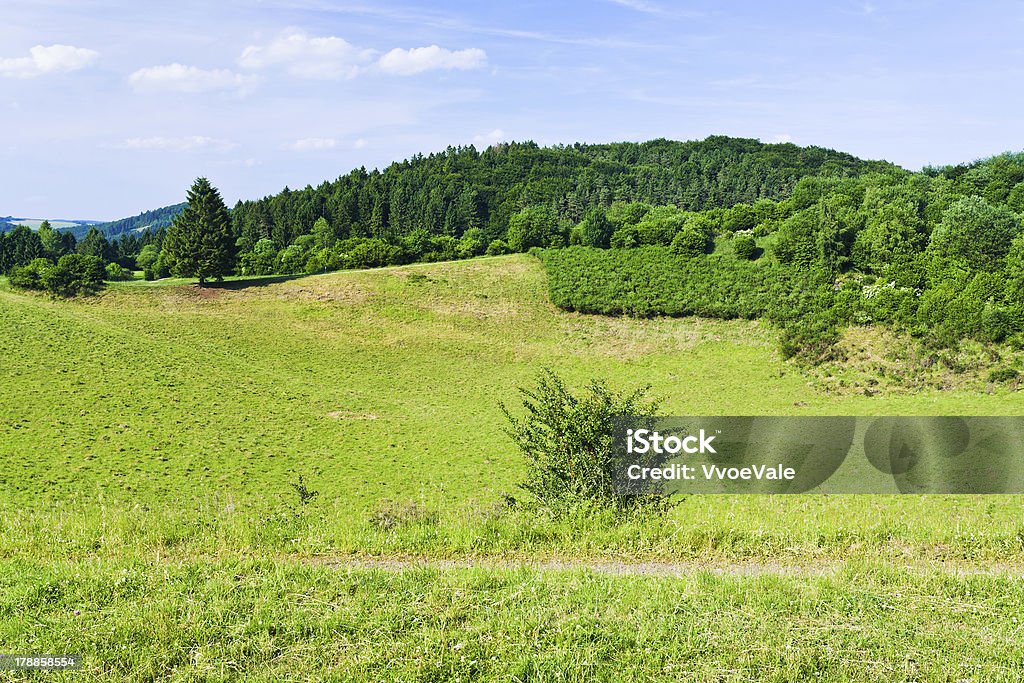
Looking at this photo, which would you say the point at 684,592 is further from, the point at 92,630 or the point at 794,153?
the point at 794,153

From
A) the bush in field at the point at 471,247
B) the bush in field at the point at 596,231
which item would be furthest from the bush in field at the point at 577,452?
the bush in field at the point at 471,247

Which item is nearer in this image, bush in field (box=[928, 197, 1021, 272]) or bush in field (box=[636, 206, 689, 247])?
bush in field (box=[928, 197, 1021, 272])

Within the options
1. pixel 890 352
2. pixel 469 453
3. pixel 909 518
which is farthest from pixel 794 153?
pixel 909 518

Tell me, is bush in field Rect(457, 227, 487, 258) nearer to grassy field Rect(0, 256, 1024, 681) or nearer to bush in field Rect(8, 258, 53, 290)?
bush in field Rect(8, 258, 53, 290)

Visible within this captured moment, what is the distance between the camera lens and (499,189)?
132 m

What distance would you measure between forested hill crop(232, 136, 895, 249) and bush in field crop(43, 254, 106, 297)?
44.0 meters

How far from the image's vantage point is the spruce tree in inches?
2082

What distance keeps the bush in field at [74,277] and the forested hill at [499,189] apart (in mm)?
43992

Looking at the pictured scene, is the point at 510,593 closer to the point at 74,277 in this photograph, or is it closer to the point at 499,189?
the point at 74,277

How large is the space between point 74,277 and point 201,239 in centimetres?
977

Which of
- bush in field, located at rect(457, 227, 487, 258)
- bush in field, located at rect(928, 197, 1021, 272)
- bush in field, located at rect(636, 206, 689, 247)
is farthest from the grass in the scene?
bush in field, located at rect(457, 227, 487, 258)

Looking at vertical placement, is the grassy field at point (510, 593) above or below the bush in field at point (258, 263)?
below

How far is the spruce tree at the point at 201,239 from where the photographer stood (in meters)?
52.9

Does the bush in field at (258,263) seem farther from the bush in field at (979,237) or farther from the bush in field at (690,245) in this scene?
the bush in field at (979,237)
